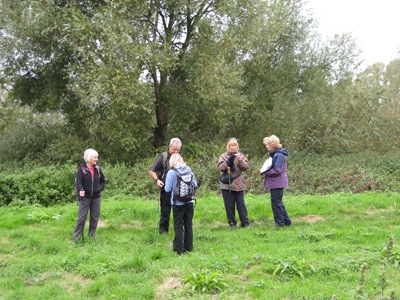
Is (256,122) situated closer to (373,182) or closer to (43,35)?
→ (373,182)

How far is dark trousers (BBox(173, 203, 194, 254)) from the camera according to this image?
681cm

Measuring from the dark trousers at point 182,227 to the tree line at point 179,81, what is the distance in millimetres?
8321

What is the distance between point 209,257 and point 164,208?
1.88 m

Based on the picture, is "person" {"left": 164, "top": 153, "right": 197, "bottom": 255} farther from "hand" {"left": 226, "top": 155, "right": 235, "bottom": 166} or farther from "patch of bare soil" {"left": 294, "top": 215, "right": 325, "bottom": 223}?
"patch of bare soil" {"left": 294, "top": 215, "right": 325, "bottom": 223}

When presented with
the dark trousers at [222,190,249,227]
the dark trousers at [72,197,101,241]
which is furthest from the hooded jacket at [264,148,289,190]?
the dark trousers at [72,197,101,241]

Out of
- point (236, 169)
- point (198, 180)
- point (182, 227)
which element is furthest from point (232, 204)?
point (198, 180)

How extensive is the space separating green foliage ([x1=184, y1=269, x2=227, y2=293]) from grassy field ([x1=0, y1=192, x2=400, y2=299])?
0.04 ft

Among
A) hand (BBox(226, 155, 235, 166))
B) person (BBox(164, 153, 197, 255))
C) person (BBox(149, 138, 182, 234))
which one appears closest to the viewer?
person (BBox(164, 153, 197, 255))

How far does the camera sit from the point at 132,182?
13.4m

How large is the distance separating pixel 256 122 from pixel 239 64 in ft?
9.58

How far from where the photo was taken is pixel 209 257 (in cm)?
643

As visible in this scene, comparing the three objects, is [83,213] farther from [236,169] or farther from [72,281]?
[236,169]

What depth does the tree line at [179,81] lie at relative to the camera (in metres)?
14.6

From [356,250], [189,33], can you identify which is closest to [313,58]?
[189,33]
